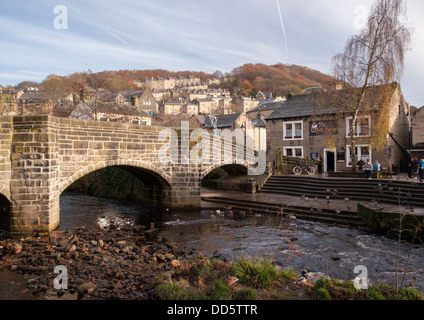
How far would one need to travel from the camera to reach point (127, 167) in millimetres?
15891

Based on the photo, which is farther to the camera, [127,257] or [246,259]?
[127,257]

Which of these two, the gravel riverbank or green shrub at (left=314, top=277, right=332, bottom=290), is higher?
green shrub at (left=314, top=277, right=332, bottom=290)

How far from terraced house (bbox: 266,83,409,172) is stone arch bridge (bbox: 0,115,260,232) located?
9.21m

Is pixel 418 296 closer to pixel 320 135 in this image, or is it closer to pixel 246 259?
pixel 246 259

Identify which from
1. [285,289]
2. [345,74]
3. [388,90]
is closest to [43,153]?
[285,289]

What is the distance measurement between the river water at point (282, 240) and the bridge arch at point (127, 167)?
5.33ft

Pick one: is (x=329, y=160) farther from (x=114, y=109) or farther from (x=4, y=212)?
(x=4, y=212)

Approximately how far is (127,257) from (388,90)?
18.1 metres

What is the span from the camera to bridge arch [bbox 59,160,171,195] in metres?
12.2

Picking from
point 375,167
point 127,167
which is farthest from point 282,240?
point 375,167

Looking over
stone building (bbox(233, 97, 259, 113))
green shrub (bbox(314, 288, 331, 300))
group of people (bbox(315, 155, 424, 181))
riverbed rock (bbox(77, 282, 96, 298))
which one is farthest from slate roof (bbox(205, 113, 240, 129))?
stone building (bbox(233, 97, 259, 113))

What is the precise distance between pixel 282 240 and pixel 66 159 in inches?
340

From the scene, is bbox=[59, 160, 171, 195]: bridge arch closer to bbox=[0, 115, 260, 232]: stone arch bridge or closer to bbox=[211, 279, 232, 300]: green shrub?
bbox=[0, 115, 260, 232]: stone arch bridge

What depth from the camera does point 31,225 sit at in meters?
10.8
